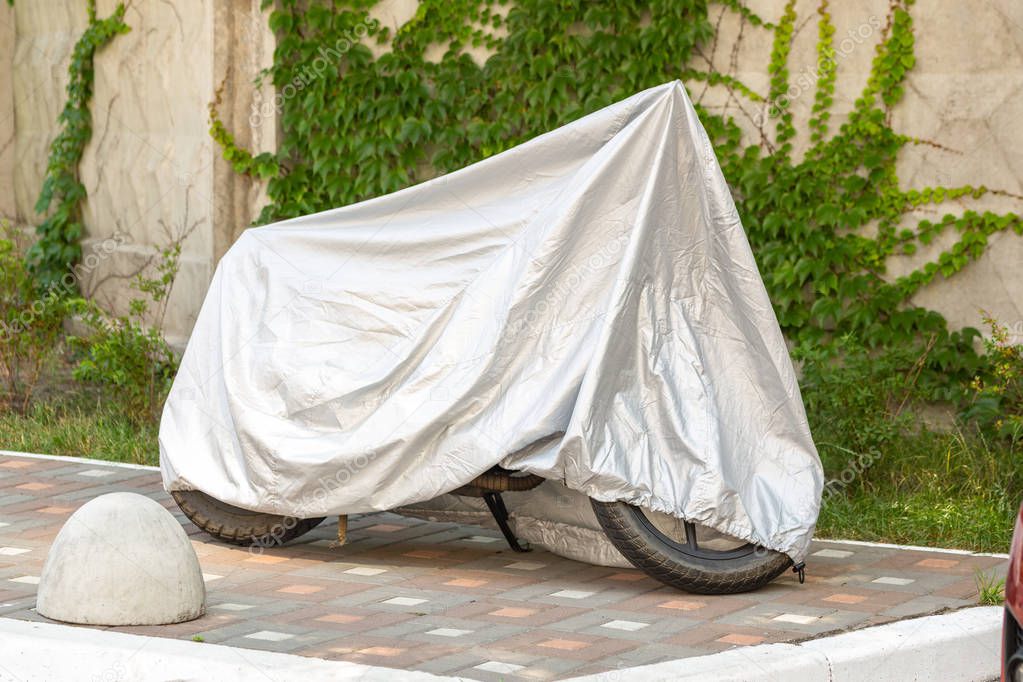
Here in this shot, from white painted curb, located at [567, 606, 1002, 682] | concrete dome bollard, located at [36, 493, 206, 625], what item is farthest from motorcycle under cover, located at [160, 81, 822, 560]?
concrete dome bollard, located at [36, 493, 206, 625]

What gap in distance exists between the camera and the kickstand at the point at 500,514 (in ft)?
17.0

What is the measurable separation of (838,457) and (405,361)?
256cm

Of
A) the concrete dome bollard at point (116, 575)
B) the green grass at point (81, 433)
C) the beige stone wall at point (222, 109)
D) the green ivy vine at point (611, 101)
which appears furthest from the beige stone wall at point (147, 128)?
the concrete dome bollard at point (116, 575)

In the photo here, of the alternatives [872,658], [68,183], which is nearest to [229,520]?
[872,658]

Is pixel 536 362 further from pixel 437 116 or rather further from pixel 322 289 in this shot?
pixel 437 116

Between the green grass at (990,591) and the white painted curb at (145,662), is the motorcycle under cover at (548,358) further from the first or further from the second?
the white painted curb at (145,662)

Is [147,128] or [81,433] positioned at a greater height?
[147,128]

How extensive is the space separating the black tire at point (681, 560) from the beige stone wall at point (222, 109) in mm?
3190

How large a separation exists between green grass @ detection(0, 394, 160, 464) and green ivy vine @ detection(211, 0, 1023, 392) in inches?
70.9

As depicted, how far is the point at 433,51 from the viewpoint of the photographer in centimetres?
899

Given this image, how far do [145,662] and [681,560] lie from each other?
1.79 meters

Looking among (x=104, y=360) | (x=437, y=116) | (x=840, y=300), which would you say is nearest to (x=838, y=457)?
(x=840, y=300)

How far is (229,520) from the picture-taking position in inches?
215

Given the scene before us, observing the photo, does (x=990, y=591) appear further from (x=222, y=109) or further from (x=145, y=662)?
(x=222, y=109)
